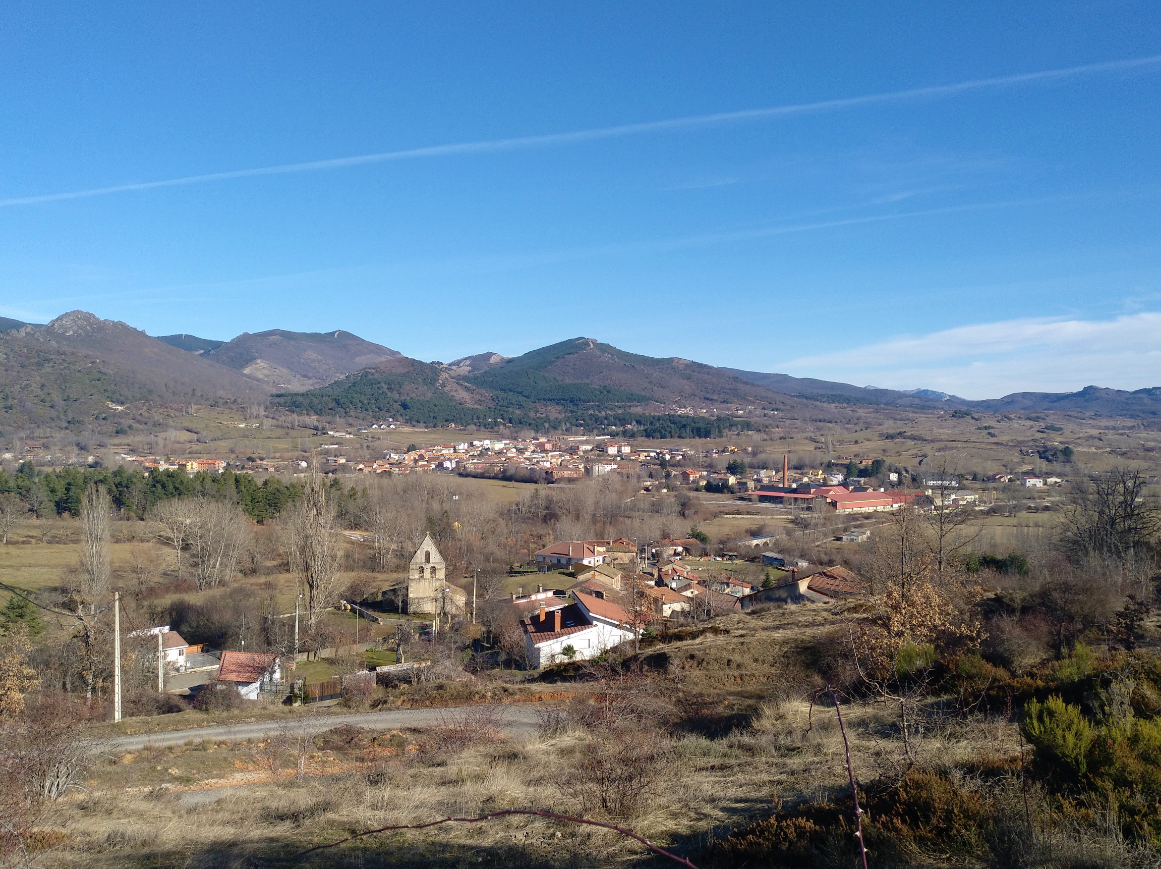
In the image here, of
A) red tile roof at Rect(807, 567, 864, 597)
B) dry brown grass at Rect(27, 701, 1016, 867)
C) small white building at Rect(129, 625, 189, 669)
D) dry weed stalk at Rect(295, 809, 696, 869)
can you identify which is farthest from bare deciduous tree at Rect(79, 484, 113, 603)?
red tile roof at Rect(807, 567, 864, 597)

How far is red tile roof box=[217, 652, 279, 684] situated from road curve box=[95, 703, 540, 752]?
227 inches

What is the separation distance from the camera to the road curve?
13758 millimetres

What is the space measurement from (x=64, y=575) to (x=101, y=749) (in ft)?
71.5

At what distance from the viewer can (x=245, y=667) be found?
22031 mm

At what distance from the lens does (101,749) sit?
12359 millimetres

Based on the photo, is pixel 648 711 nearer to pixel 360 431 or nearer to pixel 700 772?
pixel 700 772

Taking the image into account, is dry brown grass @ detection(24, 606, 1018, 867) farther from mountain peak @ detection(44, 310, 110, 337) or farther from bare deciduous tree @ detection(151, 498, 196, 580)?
mountain peak @ detection(44, 310, 110, 337)

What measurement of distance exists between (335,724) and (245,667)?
872 centimetres

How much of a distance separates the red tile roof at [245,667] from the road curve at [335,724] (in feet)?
18.9

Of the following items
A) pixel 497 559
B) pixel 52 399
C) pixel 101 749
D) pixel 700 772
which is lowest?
pixel 497 559

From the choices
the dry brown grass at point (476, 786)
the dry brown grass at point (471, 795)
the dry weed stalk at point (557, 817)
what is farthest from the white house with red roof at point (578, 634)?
the dry weed stalk at point (557, 817)

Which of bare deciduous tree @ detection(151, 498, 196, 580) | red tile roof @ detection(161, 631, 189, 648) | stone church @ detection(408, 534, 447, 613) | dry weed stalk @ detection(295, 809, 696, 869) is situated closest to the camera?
dry weed stalk @ detection(295, 809, 696, 869)

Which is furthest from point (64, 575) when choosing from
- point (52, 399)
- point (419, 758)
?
Result: point (52, 399)

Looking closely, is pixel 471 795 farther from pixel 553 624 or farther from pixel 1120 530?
pixel 1120 530
